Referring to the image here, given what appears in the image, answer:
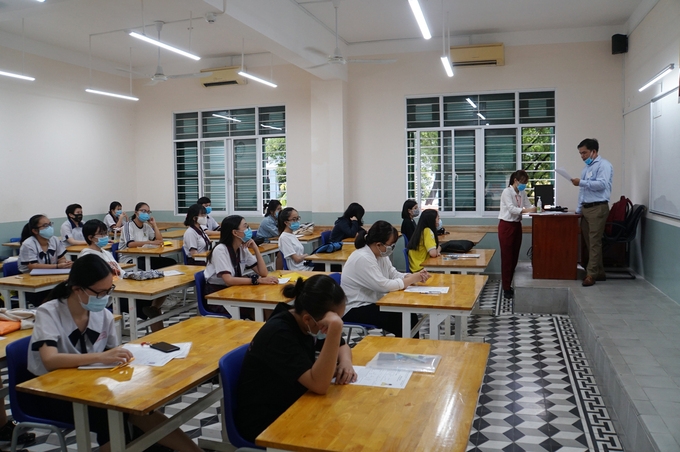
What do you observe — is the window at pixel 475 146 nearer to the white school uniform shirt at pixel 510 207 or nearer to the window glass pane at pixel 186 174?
the white school uniform shirt at pixel 510 207

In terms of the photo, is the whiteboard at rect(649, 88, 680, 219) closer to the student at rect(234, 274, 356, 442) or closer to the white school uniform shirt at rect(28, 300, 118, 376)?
the student at rect(234, 274, 356, 442)

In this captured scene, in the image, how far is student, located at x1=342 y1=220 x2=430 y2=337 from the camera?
13.4 ft

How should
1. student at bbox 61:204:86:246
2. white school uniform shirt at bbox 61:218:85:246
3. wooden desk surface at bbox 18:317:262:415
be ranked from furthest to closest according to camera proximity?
white school uniform shirt at bbox 61:218:85:246, student at bbox 61:204:86:246, wooden desk surface at bbox 18:317:262:415

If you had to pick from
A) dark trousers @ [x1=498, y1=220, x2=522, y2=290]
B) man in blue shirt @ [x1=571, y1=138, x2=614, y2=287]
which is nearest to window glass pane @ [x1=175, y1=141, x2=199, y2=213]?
dark trousers @ [x1=498, y1=220, x2=522, y2=290]

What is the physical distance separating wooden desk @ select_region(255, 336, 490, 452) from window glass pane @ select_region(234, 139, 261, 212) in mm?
8371

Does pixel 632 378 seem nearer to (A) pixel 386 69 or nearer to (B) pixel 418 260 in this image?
(B) pixel 418 260

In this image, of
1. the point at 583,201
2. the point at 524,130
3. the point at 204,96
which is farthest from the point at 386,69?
the point at 583,201

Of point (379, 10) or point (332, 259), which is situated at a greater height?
point (379, 10)

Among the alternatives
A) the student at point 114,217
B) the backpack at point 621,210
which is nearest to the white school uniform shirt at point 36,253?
the student at point 114,217

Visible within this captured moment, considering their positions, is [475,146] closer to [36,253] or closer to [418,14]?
[418,14]

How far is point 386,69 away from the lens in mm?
9398

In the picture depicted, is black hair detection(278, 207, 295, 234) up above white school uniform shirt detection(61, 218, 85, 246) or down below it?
above

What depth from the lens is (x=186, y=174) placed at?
11.0 metres

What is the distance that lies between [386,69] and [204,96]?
11.8ft
